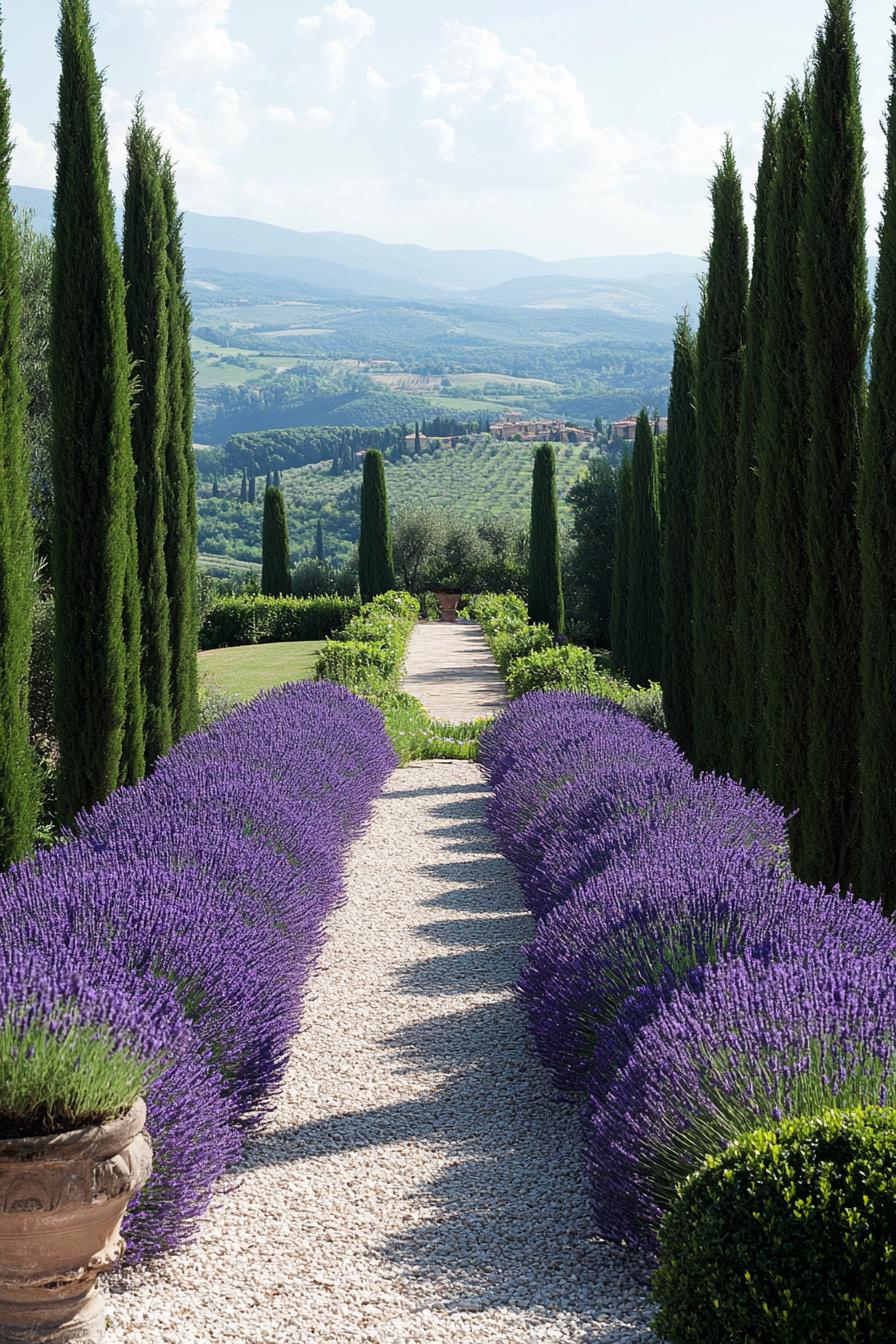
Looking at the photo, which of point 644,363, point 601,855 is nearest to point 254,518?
point 601,855

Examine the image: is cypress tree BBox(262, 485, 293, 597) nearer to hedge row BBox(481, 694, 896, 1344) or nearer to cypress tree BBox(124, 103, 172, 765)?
cypress tree BBox(124, 103, 172, 765)

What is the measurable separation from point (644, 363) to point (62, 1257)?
179 meters

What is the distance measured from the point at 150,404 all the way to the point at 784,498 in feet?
15.6

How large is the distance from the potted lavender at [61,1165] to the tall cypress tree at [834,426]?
4.67 meters

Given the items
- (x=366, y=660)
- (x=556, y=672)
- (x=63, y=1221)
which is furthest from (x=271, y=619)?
(x=63, y=1221)

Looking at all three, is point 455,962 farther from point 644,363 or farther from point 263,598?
point 644,363

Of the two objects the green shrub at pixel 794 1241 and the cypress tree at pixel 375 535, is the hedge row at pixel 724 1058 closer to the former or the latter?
the green shrub at pixel 794 1241

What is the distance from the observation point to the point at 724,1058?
2.85 meters

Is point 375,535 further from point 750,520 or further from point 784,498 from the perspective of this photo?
point 784,498

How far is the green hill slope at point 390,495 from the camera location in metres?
66.6

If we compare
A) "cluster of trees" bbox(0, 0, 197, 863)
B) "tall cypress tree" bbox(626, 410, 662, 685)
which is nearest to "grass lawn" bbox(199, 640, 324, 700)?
"tall cypress tree" bbox(626, 410, 662, 685)

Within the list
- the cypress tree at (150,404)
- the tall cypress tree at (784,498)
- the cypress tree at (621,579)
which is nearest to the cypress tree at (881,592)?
the tall cypress tree at (784,498)

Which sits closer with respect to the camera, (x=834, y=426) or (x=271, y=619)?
(x=834, y=426)

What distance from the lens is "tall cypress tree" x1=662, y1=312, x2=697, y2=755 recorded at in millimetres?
10320
